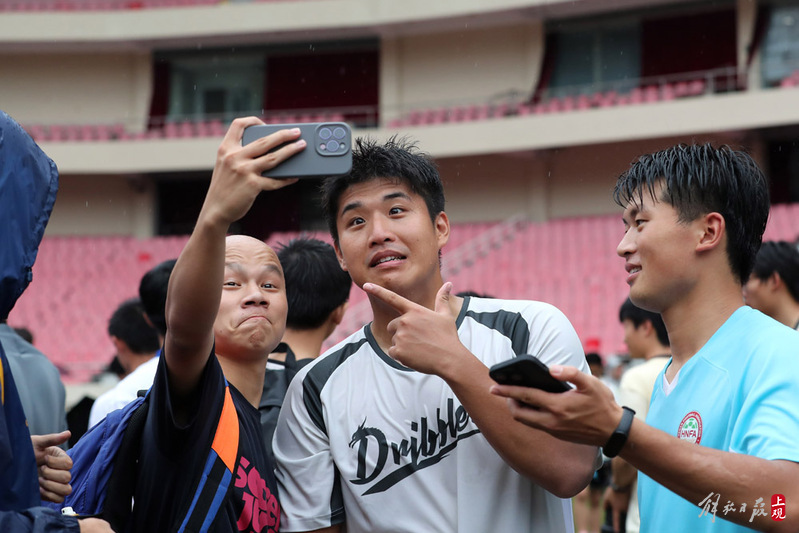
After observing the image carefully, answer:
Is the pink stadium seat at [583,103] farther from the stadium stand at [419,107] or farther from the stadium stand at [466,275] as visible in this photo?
the stadium stand at [466,275]

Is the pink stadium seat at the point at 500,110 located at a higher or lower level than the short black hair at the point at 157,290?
higher

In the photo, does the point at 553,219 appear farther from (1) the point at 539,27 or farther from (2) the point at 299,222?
(2) the point at 299,222

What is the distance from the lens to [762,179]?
218cm

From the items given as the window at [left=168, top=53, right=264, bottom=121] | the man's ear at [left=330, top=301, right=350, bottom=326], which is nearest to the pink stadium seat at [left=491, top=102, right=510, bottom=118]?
the window at [left=168, top=53, right=264, bottom=121]

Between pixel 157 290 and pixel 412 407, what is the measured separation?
1781 mm

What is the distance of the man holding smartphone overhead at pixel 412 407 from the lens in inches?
78.1

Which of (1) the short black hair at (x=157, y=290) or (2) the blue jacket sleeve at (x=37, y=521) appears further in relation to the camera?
(1) the short black hair at (x=157, y=290)

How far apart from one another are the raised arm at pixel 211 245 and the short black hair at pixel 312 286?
4.83 feet

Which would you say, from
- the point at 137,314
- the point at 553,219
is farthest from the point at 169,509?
the point at 553,219

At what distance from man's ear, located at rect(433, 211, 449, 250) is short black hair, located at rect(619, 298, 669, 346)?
8.11 feet

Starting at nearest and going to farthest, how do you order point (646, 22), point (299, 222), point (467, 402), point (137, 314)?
point (467, 402)
point (137, 314)
point (646, 22)
point (299, 222)

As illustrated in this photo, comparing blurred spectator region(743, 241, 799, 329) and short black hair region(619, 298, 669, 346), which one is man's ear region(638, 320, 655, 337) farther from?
blurred spectator region(743, 241, 799, 329)

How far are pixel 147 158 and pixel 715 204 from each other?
18073mm

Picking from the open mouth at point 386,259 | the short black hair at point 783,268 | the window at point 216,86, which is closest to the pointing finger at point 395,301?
the open mouth at point 386,259
